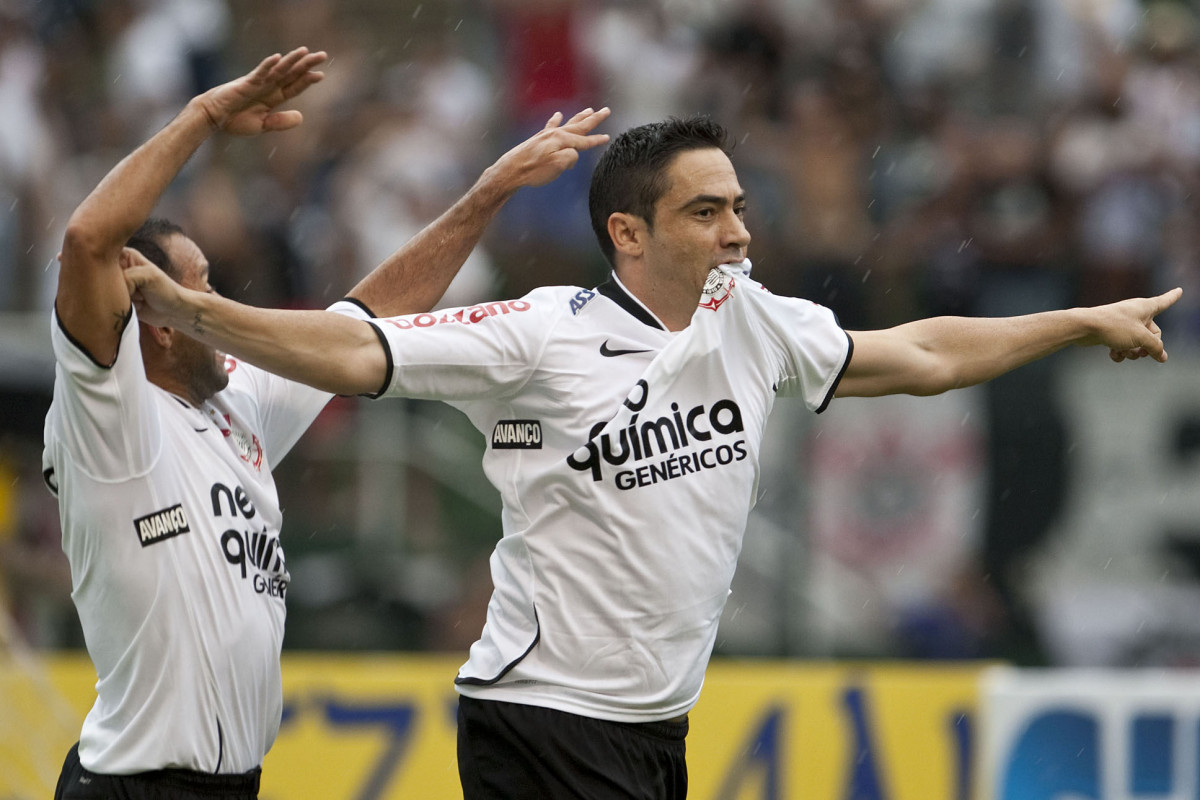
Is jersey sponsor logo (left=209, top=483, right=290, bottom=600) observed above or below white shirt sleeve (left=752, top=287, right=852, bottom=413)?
below

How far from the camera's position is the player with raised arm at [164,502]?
13.0 ft

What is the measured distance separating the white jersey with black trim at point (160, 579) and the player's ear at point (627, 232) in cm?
129

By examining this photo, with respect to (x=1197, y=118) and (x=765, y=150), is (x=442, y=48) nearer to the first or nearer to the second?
(x=765, y=150)

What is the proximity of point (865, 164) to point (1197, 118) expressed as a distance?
7.63 ft

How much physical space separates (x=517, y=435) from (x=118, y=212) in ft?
3.92

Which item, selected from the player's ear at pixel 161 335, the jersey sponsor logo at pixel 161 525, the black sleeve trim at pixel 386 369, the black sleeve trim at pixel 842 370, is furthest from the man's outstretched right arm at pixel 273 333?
the black sleeve trim at pixel 842 370

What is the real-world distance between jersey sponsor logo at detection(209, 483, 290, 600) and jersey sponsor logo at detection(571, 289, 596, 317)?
1.08 meters

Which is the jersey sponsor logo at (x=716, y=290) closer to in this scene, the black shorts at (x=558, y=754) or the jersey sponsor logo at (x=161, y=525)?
the black shorts at (x=558, y=754)

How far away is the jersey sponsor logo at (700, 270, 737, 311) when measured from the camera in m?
4.39

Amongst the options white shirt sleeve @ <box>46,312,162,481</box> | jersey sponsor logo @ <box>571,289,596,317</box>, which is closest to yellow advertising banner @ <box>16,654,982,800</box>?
jersey sponsor logo @ <box>571,289,596,317</box>

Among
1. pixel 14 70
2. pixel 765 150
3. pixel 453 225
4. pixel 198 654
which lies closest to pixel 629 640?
pixel 198 654

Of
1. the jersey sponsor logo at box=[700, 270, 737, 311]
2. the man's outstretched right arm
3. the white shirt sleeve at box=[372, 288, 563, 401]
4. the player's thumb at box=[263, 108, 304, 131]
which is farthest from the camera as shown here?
the jersey sponsor logo at box=[700, 270, 737, 311]

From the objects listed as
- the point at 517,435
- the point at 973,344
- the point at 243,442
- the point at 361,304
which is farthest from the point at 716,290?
the point at 243,442

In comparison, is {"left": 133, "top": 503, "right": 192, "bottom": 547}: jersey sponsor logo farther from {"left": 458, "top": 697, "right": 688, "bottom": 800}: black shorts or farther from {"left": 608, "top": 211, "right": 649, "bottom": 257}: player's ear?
{"left": 608, "top": 211, "right": 649, "bottom": 257}: player's ear
